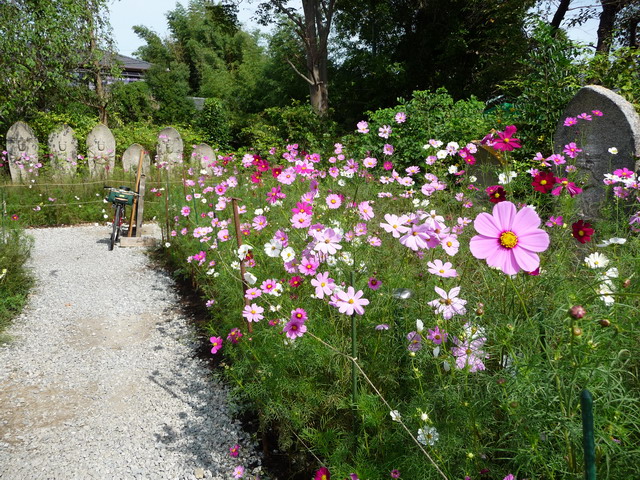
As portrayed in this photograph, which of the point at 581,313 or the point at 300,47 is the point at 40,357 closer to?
the point at 581,313

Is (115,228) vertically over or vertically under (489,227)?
under

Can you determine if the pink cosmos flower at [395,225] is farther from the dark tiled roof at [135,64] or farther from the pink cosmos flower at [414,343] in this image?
the dark tiled roof at [135,64]

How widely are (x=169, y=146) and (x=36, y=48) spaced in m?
3.14

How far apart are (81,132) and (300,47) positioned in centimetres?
1007

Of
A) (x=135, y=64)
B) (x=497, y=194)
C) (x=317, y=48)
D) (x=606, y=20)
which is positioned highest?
(x=135, y=64)

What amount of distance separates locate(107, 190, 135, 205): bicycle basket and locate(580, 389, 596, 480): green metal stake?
585 centimetres

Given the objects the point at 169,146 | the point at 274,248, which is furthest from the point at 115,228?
the point at 274,248

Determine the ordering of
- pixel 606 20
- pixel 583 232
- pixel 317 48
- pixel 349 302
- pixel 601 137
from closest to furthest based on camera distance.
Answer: pixel 583 232
pixel 349 302
pixel 601 137
pixel 606 20
pixel 317 48

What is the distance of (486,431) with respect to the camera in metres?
1.35

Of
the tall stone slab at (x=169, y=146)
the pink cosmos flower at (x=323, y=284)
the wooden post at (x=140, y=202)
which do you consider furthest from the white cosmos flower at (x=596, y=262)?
the tall stone slab at (x=169, y=146)

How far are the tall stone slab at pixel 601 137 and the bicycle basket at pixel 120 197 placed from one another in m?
4.96

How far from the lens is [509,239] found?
34.4 inches

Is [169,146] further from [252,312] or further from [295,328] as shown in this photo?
[295,328]

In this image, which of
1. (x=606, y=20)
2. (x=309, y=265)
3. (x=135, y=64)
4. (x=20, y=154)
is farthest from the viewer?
(x=135, y=64)
